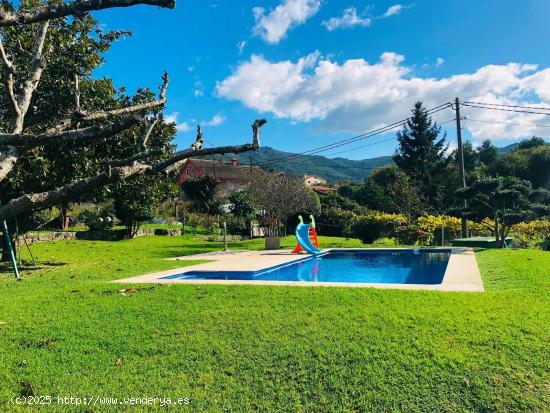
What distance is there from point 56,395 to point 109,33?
11905 mm

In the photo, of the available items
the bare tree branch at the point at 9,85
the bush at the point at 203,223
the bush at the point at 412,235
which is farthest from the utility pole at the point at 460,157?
the bare tree branch at the point at 9,85

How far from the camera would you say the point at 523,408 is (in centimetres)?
377

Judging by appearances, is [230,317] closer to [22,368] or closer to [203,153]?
[22,368]

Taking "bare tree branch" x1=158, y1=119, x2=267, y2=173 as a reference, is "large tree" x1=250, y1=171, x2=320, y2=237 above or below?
above

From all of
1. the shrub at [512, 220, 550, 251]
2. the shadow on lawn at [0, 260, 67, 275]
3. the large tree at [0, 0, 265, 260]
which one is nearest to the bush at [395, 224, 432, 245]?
the shrub at [512, 220, 550, 251]

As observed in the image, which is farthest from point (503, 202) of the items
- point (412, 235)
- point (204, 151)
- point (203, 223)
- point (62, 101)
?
point (203, 223)

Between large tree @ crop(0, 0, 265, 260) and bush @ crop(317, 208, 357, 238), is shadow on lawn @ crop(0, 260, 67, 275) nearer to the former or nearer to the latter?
large tree @ crop(0, 0, 265, 260)

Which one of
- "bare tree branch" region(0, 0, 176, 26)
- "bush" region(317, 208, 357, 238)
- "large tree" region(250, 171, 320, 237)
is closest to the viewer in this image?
"bare tree branch" region(0, 0, 176, 26)

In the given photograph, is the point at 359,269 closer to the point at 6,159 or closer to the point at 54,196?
the point at 6,159

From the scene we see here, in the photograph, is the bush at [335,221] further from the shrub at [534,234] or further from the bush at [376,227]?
the shrub at [534,234]

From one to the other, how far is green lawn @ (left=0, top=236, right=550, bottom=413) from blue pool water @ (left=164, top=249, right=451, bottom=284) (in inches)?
172

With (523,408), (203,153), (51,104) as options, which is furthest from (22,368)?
(51,104)

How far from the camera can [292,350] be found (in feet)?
15.8

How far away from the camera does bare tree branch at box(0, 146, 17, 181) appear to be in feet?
10.2
